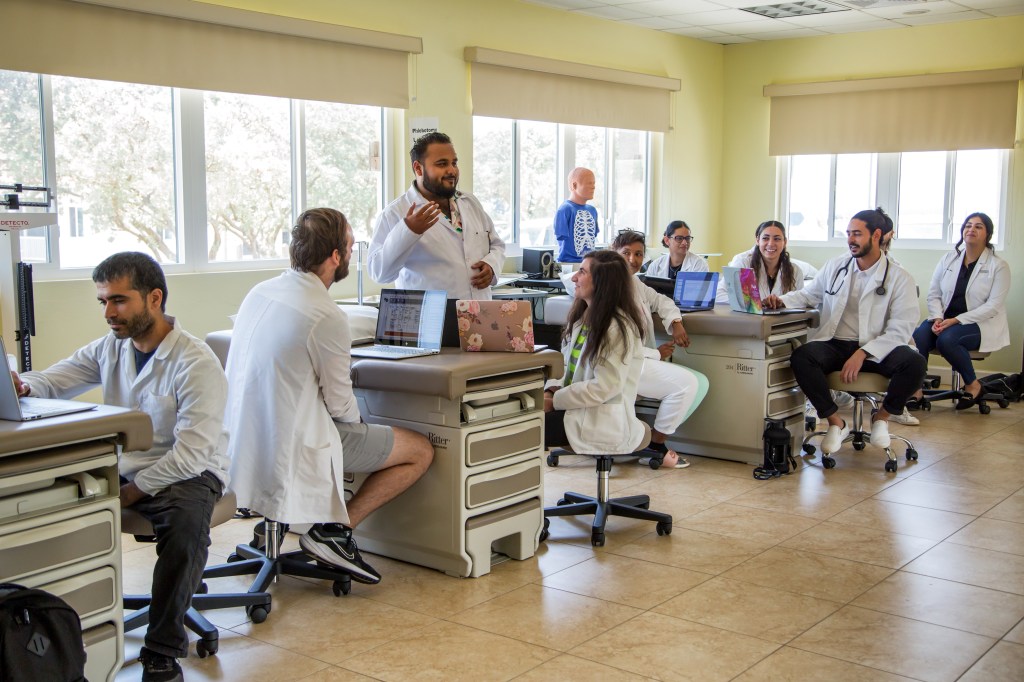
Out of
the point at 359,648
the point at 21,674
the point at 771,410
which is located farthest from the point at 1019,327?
the point at 21,674

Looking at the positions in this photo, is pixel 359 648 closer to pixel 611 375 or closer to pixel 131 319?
pixel 131 319

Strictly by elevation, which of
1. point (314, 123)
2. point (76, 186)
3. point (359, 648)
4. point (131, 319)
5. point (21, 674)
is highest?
point (314, 123)

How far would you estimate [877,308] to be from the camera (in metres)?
5.47

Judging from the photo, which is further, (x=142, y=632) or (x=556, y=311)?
(x=556, y=311)

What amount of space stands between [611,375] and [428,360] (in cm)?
76

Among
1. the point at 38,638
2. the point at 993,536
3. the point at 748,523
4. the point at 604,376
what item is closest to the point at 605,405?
the point at 604,376

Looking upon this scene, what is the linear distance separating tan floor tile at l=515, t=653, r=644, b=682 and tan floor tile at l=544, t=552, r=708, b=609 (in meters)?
0.51

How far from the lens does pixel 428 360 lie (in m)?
3.64

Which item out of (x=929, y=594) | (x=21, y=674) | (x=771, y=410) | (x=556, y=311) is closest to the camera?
(x=21, y=674)

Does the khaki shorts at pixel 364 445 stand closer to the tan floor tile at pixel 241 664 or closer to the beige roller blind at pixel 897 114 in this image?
the tan floor tile at pixel 241 664

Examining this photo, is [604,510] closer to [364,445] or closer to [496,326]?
[496,326]

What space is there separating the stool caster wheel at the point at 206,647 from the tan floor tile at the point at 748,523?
207 cm

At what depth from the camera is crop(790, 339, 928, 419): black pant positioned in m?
5.34

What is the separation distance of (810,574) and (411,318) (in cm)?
172
